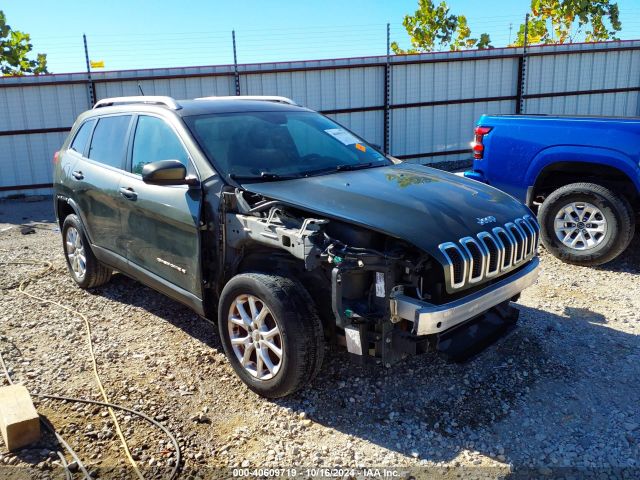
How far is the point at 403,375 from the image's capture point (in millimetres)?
3816

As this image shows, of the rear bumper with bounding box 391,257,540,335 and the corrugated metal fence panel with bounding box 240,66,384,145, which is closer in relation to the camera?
the rear bumper with bounding box 391,257,540,335

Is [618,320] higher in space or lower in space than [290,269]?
lower

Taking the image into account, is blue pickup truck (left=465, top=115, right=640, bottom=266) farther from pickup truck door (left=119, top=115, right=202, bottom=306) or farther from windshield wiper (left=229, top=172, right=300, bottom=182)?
pickup truck door (left=119, top=115, right=202, bottom=306)

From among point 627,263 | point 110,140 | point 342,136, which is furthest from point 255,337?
point 627,263

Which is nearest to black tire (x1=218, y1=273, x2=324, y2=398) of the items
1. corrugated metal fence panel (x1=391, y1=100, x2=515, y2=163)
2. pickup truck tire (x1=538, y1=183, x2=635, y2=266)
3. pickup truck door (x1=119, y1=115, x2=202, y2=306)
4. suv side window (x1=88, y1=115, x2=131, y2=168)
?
pickup truck door (x1=119, y1=115, x2=202, y2=306)

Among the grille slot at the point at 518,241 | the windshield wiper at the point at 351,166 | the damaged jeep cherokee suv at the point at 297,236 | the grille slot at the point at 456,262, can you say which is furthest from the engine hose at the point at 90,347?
the grille slot at the point at 518,241

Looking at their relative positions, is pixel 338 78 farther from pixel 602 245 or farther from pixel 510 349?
pixel 510 349

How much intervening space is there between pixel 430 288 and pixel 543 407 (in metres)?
1.05

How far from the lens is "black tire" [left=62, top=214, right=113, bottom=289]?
5.39 metres

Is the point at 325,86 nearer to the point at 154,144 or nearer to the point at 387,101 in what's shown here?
the point at 387,101

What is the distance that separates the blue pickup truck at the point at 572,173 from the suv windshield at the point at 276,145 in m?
2.04

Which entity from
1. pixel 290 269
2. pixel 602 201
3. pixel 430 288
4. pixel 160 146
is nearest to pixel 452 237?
pixel 430 288

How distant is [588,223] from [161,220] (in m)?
4.28

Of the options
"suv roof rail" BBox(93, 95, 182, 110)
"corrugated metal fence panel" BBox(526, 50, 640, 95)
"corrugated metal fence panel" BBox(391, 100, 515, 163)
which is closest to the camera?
"suv roof rail" BBox(93, 95, 182, 110)
